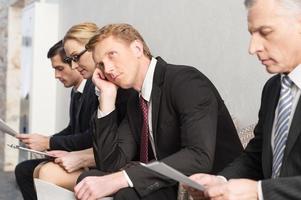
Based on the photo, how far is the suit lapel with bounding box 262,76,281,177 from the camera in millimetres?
1564

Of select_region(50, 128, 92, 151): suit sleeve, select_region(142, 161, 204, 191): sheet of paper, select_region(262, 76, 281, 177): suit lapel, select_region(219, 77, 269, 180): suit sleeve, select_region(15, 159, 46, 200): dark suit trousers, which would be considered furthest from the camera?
select_region(15, 159, 46, 200): dark suit trousers

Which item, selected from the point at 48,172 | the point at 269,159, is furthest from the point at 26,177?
the point at 269,159

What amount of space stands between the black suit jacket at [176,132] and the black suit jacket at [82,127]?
0.56 meters

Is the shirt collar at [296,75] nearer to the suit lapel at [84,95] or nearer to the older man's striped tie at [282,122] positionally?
the older man's striped tie at [282,122]

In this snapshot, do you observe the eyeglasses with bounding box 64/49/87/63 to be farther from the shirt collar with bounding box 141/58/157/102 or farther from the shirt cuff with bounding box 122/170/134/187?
the shirt cuff with bounding box 122/170/134/187

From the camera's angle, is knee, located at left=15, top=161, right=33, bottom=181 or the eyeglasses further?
knee, located at left=15, top=161, right=33, bottom=181

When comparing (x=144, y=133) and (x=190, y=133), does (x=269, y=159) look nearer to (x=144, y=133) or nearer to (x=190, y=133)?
(x=190, y=133)

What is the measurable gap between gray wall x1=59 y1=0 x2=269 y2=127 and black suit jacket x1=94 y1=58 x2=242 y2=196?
2.36 ft

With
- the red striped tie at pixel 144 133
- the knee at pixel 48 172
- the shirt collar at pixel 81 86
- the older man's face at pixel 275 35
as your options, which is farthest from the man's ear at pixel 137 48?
the shirt collar at pixel 81 86

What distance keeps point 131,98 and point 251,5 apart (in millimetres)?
957

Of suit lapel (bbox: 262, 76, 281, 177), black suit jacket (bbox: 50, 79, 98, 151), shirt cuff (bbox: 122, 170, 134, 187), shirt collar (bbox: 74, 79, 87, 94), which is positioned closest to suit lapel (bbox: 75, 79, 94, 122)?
black suit jacket (bbox: 50, 79, 98, 151)

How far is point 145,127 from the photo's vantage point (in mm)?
2152

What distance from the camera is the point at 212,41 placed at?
3.18m

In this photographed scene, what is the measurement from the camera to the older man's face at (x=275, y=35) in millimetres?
1438
